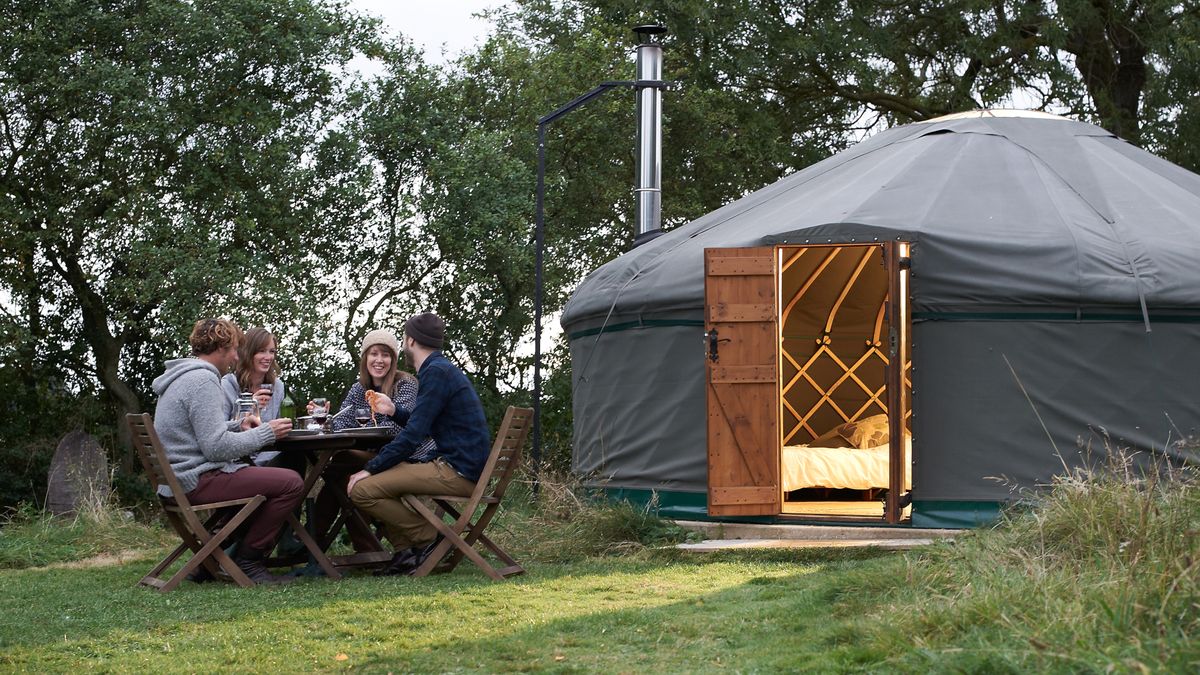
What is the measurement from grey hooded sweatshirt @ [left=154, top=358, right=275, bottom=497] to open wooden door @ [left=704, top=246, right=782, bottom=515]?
2.17 m

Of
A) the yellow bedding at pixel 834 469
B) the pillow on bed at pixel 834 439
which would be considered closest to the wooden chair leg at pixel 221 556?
the yellow bedding at pixel 834 469

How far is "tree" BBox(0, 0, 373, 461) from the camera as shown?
9.06m

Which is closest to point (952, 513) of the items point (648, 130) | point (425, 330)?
point (425, 330)

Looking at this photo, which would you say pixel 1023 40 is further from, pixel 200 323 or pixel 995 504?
pixel 200 323

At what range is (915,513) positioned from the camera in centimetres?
633

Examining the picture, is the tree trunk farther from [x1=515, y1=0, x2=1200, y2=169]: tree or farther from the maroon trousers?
the maroon trousers

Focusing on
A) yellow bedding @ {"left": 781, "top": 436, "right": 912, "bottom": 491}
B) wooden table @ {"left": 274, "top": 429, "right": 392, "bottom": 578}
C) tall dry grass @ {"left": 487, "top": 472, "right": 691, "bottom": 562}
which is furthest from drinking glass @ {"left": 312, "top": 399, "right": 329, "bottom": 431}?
yellow bedding @ {"left": 781, "top": 436, "right": 912, "bottom": 491}

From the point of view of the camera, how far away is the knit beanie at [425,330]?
207 inches

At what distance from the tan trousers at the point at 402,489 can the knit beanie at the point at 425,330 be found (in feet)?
1.42

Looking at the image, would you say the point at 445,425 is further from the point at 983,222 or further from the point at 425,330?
the point at 983,222

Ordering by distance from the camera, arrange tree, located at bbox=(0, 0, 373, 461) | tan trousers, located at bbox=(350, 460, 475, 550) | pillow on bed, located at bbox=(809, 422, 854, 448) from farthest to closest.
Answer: tree, located at bbox=(0, 0, 373, 461) → pillow on bed, located at bbox=(809, 422, 854, 448) → tan trousers, located at bbox=(350, 460, 475, 550)

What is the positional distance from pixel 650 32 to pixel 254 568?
4.95 meters

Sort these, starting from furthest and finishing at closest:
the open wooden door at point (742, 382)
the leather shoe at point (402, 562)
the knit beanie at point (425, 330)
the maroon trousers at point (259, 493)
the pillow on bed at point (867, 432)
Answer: the pillow on bed at point (867, 432)
the open wooden door at point (742, 382)
the leather shoe at point (402, 562)
the knit beanie at point (425, 330)
the maroon trousers at point (259, 493)

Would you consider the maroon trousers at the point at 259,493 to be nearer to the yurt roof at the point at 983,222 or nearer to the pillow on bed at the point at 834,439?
the yurt roof at the point at 983,222
